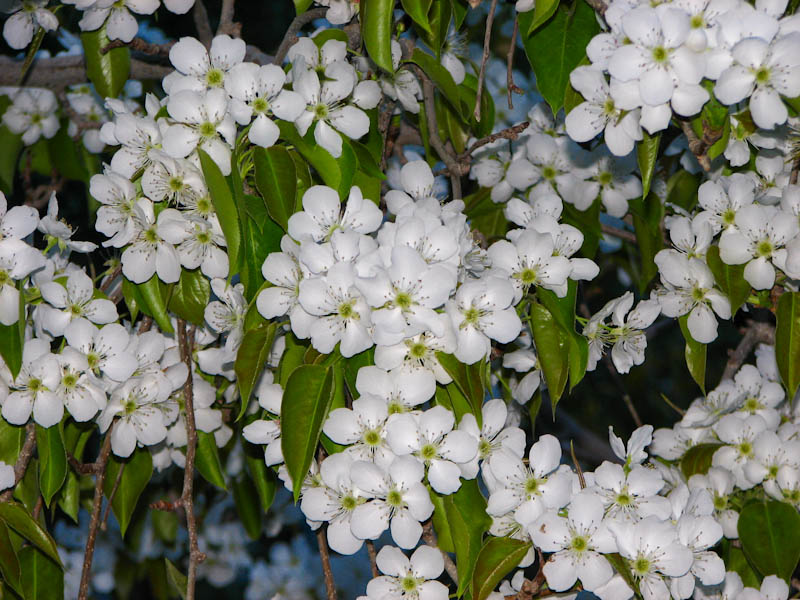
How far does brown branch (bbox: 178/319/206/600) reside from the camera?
55.4 inches

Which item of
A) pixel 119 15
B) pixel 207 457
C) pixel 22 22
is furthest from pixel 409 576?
pixel 22 22

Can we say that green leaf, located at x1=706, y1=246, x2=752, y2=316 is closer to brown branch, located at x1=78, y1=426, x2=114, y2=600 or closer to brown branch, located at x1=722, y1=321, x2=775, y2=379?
brown branch, located at x1=722, y1=321, x2=775, y2=379

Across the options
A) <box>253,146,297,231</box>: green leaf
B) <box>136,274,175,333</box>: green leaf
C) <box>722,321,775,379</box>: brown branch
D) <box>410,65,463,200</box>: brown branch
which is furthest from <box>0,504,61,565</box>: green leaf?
<box>722,321,775,379</box>: brown branch

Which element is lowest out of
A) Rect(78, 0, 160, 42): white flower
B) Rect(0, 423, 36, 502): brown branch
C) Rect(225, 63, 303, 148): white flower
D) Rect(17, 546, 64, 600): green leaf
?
Rect(17, 546, 64, 600): green leaf

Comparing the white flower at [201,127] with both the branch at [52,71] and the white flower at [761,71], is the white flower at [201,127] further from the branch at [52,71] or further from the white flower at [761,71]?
the branch at [52,71]

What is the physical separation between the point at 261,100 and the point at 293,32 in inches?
11.9

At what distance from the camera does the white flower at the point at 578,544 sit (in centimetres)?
133

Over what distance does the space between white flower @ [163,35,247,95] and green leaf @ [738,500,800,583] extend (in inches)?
43.3

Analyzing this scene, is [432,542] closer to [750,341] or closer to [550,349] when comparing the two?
[550,349]

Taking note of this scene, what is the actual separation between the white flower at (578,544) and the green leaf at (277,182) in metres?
0.56

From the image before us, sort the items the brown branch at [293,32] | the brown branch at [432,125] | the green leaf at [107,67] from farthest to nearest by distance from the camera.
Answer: the green leaf at [107,67] → the brown branch at [432,125] → the brown branch at [293,32]

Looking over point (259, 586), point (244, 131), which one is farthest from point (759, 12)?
point (259, 586)

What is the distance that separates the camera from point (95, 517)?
1.47 m

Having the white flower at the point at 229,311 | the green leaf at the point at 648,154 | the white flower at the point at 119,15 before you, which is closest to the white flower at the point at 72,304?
the white flower at the point at 229,311
